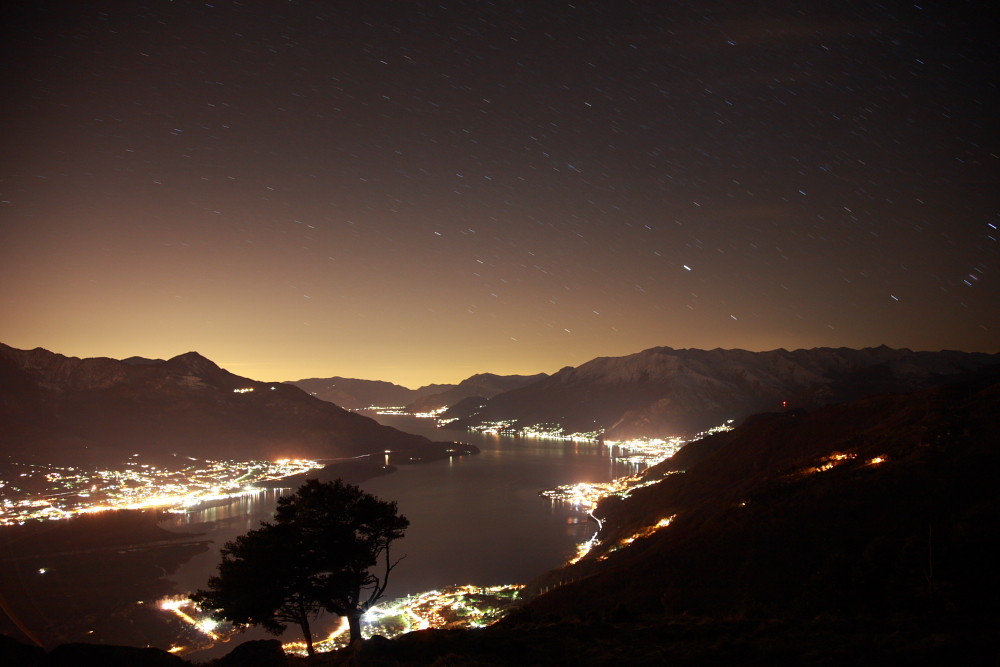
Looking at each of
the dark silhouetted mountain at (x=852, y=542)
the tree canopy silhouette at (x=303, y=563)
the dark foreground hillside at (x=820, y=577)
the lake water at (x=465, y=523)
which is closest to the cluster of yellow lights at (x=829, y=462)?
the dark silhouetted mountain at (x=852, y=542)

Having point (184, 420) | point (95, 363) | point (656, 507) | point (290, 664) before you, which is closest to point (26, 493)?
point (184, 420)

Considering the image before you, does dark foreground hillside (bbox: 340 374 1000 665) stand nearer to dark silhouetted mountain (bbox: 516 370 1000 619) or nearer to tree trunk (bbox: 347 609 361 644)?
dark silhouetted mountain (bbox: 516 370 1000 619)

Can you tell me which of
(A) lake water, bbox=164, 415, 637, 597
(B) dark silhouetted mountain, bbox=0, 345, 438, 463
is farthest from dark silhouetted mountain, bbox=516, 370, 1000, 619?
(B) dark silhouetted mountain, bbox=0, 345, 438, 463

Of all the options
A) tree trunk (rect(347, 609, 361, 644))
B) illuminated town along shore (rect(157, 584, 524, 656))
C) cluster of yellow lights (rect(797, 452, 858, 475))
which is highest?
cluster of yellow lights (rect(797, 452, 858, 475))

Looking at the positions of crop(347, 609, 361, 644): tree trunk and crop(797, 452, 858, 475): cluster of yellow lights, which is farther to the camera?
crop(797, 452, 858, 475): cluster of yellow lights

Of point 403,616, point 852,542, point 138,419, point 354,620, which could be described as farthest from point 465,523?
point 138,419

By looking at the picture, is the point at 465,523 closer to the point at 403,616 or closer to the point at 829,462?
the point at 403,616

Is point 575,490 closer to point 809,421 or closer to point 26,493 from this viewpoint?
point 809,421
